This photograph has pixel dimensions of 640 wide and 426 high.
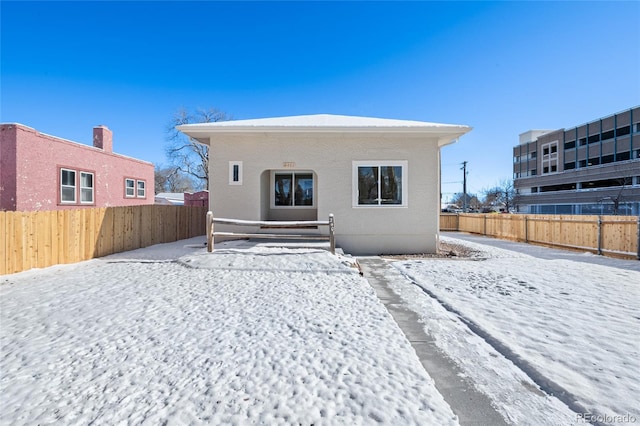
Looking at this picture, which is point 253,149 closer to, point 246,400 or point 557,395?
point 246,400

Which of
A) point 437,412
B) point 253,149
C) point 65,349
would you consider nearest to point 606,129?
point 253,149

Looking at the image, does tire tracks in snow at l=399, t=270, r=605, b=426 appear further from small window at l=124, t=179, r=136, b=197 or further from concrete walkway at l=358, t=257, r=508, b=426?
small window at l=124, t=179, r=136, b=197

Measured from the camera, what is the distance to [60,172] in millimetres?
13195

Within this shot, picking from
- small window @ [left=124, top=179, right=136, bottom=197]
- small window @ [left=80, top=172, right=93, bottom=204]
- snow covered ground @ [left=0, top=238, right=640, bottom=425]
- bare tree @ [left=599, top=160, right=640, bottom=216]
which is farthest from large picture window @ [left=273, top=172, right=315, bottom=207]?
bare tree @ [left=599, top=160, right=640, bottom=216]

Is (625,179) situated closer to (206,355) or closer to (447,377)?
(447,377)

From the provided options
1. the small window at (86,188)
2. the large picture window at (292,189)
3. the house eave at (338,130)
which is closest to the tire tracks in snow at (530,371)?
the house eave at (338,130)

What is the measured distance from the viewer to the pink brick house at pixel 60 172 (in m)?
11.2

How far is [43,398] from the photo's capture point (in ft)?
7.87

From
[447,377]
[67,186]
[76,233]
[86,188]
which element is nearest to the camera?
[447,377]

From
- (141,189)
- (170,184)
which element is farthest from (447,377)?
(170,184)

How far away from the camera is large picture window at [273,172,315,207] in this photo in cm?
1125

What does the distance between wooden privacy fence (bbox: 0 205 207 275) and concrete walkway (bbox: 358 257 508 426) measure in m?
8.36

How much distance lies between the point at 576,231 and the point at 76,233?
17.0m

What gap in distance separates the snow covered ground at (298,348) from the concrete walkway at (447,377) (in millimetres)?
116
